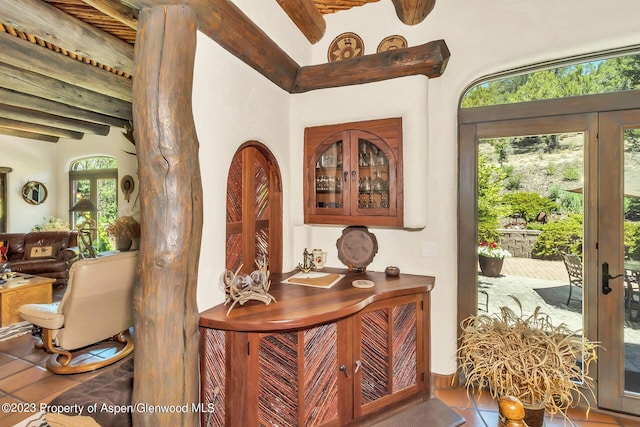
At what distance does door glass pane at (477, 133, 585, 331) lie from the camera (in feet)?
8.11

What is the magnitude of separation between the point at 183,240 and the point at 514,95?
2720 millimetres

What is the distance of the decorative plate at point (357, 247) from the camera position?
2842 mm

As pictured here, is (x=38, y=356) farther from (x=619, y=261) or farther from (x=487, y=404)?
(x=619, y=261)

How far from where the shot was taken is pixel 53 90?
3752mm

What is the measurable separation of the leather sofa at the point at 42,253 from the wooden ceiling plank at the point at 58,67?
3.41 m

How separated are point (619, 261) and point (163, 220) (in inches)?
122

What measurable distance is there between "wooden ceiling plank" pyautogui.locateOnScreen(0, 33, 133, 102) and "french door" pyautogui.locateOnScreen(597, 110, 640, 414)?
4.83 meters

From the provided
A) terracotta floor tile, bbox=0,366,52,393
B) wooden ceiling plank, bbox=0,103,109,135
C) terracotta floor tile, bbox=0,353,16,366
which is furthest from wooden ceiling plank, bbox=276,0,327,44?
wooden ceiling plank, bbox=0,103,109,135

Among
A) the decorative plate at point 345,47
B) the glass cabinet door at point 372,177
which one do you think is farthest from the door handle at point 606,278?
the decorative plate at point 345,47

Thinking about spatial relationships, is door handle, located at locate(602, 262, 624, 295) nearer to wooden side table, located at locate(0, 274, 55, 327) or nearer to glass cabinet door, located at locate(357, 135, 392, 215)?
glass cabinet door, located at locate(357, 135, 392, 215)

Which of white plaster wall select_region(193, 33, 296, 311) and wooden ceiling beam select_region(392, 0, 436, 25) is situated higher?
wooden ceiling beam select_region(392, 0, 436, 25)

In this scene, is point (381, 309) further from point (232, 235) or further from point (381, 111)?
point (381, 111)

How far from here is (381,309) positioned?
223 centimetres

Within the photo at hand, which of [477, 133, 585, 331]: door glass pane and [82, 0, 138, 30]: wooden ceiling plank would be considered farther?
[477, 133, 585, 331]: door glass pane
